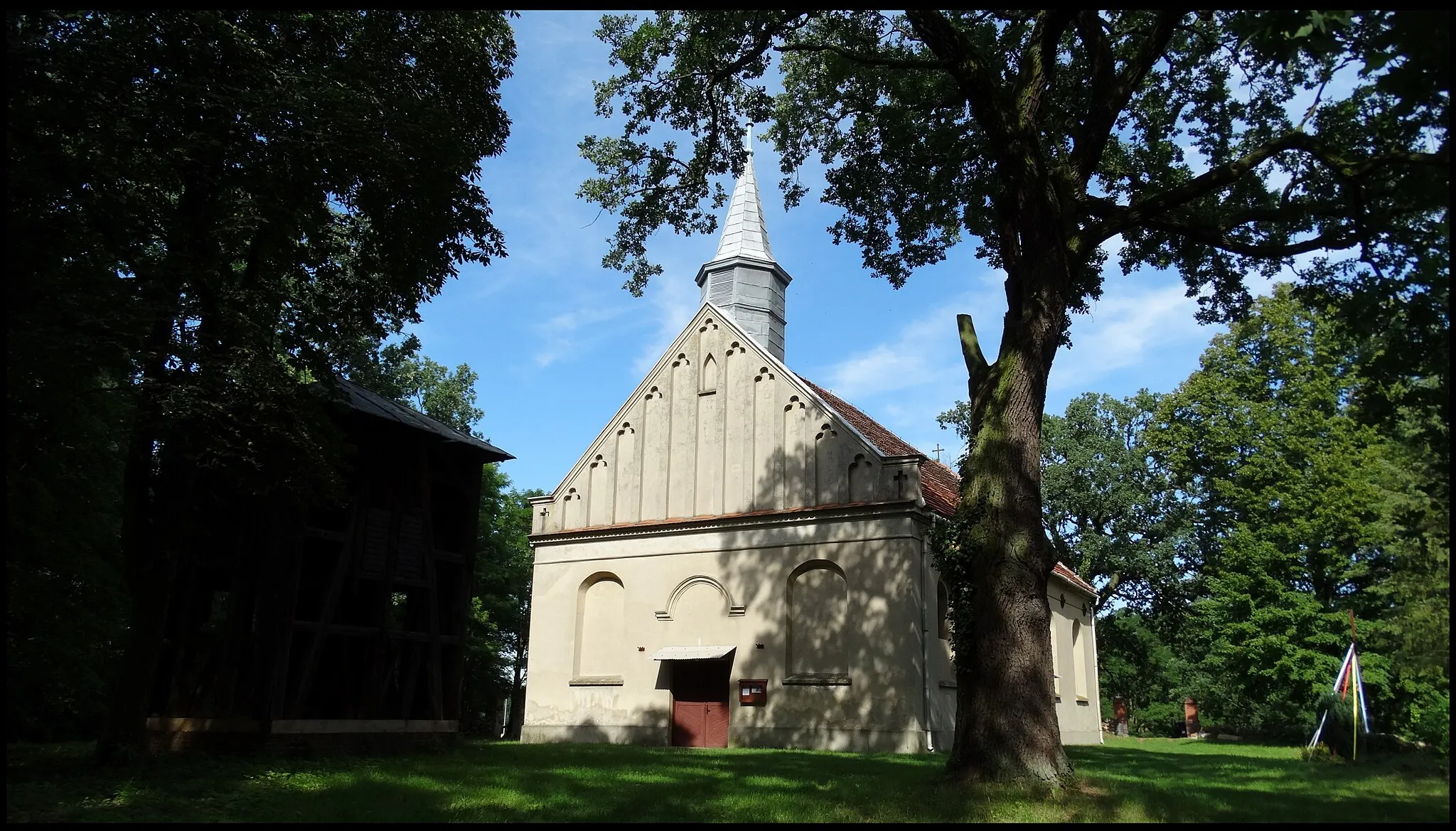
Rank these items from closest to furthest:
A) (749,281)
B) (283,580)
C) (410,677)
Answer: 1. (283,580)
2. (410,677)
3. (749,281)

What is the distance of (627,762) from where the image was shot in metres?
17.5

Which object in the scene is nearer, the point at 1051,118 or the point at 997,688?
the point at 997,688

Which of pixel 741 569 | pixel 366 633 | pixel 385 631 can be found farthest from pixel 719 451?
pixel 366 633

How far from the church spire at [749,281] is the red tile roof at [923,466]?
3.16 meters

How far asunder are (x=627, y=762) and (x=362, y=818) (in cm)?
800

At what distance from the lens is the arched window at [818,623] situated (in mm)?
24766

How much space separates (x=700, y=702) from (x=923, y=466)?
32.4 ft

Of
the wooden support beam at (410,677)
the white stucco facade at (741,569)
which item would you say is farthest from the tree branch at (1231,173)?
the wooden support beam at (410,677)

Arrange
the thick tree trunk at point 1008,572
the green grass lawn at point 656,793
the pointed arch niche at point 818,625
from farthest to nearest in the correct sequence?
the pointed arch niche at point 818,625 < the thick tree trunk at point 1008,572 < the green grass lawn at point 656,793

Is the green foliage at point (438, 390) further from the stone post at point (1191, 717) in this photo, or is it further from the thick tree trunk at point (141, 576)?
the stone post at point (1191, 717)

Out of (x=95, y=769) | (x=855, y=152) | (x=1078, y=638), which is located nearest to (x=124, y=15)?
(x=95, y=769)

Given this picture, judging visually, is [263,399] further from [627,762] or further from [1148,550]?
[1148,550]

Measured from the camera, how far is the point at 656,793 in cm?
1227

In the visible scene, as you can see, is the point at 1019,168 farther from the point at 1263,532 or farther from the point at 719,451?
the point at 1263,532
